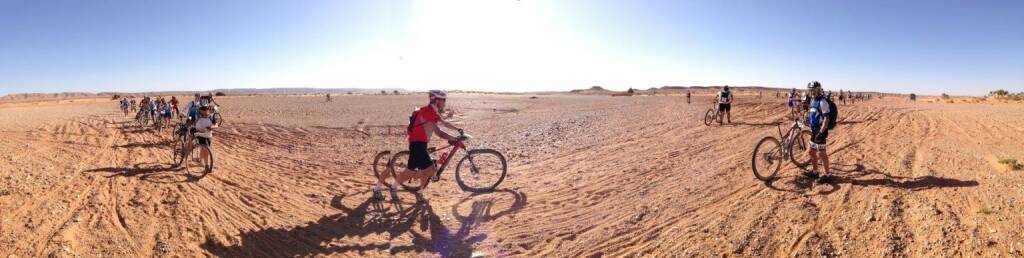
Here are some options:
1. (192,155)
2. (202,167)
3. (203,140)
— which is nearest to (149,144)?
(192,155)

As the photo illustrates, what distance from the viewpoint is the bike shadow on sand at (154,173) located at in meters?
8.88

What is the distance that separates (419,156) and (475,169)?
1391 millimetres

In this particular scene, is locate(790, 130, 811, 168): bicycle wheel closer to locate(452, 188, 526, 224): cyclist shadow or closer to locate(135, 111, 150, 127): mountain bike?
locate(452, 188, 526, 224): cyclist shadow

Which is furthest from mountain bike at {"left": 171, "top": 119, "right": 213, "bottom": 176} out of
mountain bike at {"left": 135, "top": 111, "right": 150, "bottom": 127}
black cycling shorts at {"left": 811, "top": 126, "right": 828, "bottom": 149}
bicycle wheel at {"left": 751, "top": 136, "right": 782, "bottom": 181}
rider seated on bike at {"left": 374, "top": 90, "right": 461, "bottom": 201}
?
black cycling shorts at {"left": 811, "top": 126, "right": 828, "bottom": 149}

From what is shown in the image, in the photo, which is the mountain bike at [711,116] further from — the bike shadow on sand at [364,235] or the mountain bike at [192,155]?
the mountain bike at [192,155]

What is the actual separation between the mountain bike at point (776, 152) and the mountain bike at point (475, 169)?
4224 millimetres

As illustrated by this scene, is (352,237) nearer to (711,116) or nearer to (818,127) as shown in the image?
(818,127)

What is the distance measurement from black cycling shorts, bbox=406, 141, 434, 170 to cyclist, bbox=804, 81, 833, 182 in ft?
19.8

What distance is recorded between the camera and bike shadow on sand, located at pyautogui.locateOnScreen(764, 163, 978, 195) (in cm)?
693

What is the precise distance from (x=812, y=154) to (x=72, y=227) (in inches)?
405

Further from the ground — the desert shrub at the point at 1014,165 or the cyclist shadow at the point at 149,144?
the desert shrub at the point at 1014,165

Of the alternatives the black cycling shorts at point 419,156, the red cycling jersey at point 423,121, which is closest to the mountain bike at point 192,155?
the black cycling shorts at point 419,156

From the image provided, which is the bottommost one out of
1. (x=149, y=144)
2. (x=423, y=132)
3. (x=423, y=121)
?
(x=149, y=144)

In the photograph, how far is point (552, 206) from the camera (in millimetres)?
7598
